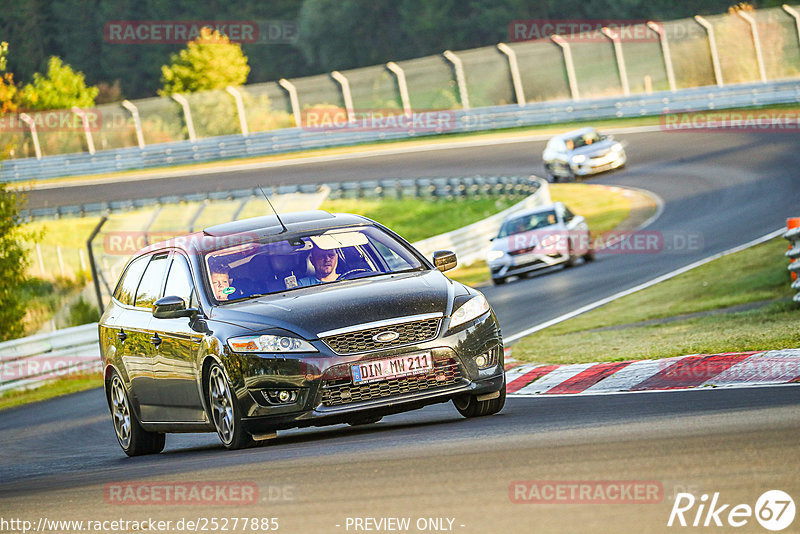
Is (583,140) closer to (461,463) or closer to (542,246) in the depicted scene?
(542,246)

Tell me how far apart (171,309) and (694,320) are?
302 inches

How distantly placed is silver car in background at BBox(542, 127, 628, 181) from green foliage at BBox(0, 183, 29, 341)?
1786 cm

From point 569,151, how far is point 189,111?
23.4 meters

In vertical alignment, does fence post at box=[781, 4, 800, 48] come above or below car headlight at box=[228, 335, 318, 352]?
below

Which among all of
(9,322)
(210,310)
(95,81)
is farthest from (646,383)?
(95,81)

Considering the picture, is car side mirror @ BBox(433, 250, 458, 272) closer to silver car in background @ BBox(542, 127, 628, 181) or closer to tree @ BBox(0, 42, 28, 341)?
tree @ BBox(0, 42, 28, 341)

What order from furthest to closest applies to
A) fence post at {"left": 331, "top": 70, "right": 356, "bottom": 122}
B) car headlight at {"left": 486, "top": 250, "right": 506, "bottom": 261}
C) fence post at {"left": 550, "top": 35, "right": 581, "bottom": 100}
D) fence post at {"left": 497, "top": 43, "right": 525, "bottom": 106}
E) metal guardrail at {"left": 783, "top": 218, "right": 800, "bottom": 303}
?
fence post at {"left": 331, "top": 70, "right": 356, "bottom": 122} → fence post at {"left": 497, "top": 43, "right": 525, "bottom": 106} → fence post at {"left": 550, "top": 35, "right": 581, "bottom": 100} → car headlight at {"left": 486, "top": 250, "right": 506, "bottom": 261} → metal guardrail at {"left": 783, "top": 218, "right": 800, "bottom": 303}

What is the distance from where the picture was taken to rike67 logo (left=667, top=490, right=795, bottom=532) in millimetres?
4762

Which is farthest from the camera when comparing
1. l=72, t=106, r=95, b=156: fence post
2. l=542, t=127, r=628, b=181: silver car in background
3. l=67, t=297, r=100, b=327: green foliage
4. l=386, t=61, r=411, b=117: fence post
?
l=72, t=106, r=95, b=156: fence post

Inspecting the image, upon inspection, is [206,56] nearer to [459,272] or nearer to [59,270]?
[59,270]

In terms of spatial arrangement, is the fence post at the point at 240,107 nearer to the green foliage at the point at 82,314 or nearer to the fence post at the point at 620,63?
the fence post at the point at 620,63

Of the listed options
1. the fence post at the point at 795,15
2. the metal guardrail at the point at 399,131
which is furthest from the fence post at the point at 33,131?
the fence post at the point at 795,15

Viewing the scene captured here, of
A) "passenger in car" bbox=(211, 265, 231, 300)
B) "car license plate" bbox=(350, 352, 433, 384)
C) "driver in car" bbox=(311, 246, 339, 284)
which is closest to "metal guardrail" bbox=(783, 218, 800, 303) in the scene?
"driver in car" bbox=(311, 246, 339, 284)

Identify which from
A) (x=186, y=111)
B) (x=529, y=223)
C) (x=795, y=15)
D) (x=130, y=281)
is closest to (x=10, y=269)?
(x=529, y=223)
